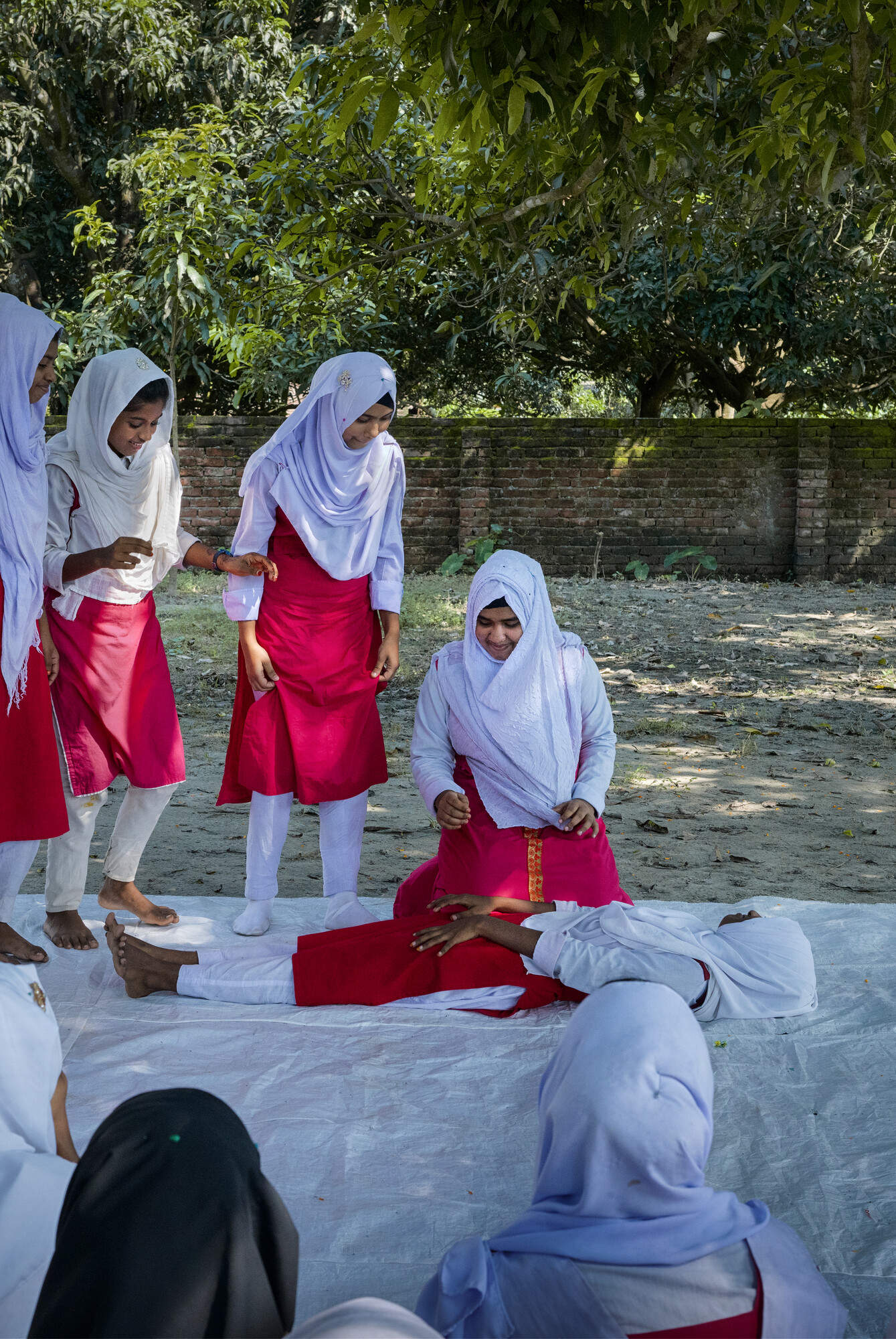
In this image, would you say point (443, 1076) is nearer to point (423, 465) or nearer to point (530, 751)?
point (530, 751)

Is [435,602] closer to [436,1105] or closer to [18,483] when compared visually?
[18,483]

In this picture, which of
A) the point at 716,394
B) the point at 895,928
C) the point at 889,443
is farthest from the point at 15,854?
the point at 716,394

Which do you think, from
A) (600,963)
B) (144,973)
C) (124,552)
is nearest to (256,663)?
(124,552)

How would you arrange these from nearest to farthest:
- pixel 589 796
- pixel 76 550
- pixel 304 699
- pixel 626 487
→ pixel 589 796, pixel 76 550, pixel 304 699, pixel 626 487

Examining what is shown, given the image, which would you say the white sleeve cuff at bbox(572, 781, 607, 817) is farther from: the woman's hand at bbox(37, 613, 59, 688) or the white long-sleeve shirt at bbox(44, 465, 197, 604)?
the woman's hand at bbox(37, 613, 59, 688)

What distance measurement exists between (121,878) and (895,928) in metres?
2.30

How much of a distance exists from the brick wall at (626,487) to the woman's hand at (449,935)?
8.45m

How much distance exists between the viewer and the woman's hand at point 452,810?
121 inches

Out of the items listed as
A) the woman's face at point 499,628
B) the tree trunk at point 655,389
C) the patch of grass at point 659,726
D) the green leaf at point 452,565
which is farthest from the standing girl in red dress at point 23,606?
the tree trunk at point 655,389

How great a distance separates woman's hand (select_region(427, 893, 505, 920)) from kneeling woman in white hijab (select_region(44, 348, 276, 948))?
0.92 meters

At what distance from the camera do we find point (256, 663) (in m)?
3.33

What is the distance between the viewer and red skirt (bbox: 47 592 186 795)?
3.26m

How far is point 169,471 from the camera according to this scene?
11.2ft

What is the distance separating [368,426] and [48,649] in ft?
3.62
